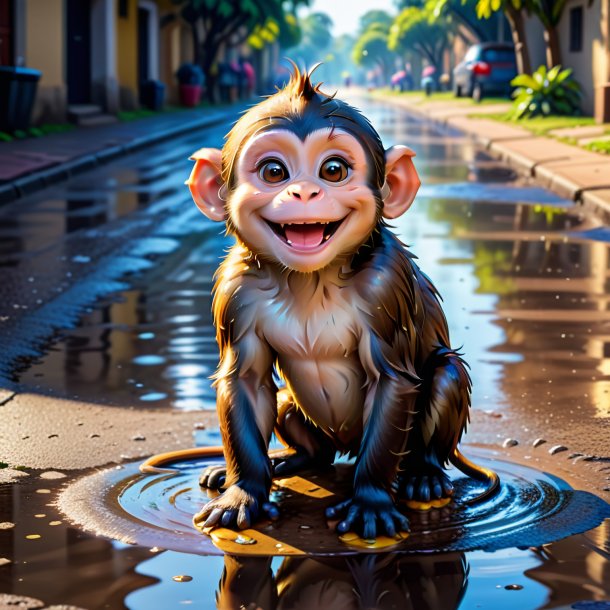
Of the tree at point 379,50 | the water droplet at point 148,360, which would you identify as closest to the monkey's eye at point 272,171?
the water droplet at point 148,360

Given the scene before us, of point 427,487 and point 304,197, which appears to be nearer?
point 304,197

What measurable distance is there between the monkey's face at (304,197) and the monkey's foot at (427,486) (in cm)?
74

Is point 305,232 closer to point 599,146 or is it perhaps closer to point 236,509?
point 236,509

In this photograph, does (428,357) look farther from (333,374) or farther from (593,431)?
(593,431)

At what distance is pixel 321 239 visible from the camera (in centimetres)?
361

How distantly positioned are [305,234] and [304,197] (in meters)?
0.12

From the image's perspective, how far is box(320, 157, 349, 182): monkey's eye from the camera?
11.9 ft

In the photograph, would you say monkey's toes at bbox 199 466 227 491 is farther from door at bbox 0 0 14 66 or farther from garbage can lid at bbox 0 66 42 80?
door at bbox 0 0 14 66

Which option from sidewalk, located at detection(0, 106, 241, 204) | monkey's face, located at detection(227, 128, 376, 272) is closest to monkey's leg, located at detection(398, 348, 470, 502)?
monkey's face, located at detection(227, 128, 376, 272)

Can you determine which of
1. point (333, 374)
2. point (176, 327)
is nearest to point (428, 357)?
point (333, 374)

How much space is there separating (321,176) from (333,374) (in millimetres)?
564

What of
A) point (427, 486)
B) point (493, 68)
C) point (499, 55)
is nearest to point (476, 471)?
point (427, 486)

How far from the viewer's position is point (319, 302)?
3701mm

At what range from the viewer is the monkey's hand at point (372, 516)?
3.59m
